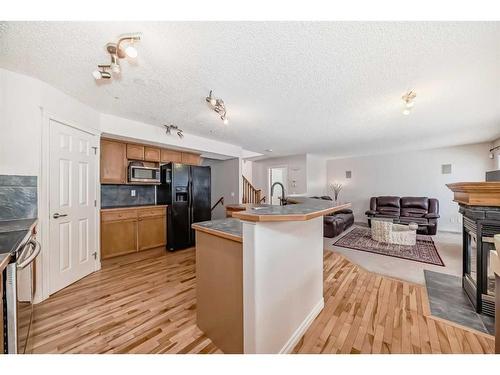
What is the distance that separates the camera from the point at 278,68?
1.75 m

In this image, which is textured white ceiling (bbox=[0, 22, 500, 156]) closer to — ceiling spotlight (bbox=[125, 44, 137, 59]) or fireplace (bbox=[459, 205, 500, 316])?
ceiling spotlight (bbox=[125, 44, 137, 59])

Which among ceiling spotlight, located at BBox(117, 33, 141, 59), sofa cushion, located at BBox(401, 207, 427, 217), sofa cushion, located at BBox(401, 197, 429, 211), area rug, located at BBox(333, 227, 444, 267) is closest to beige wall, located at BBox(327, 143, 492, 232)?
sofa cushion, located at BBox(401, 197, 429, 211)

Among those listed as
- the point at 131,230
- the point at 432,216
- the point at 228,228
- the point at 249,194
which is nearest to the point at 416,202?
the point at 432,216

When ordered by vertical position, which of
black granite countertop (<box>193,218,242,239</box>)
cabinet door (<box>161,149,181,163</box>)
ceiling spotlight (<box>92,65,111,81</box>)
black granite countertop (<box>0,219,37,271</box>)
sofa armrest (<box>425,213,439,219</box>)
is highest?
ceiling spotlight (<box>92,65,111,81</box>)

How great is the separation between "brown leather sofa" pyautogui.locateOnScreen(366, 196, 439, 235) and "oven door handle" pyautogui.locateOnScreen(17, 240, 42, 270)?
6.05 meters

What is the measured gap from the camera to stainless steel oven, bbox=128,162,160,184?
11.6ft

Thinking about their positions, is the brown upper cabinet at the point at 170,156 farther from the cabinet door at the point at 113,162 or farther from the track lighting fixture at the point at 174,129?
the cabinet door at the point at 113,162

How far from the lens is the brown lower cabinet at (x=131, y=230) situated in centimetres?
328

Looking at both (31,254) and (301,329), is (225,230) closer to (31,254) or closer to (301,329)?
(301,329)

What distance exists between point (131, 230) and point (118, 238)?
23cm

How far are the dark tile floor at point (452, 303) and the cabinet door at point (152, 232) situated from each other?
13.8 ft

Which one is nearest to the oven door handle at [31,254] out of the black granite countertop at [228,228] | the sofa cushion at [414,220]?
the black granite countertop at [228,228]
